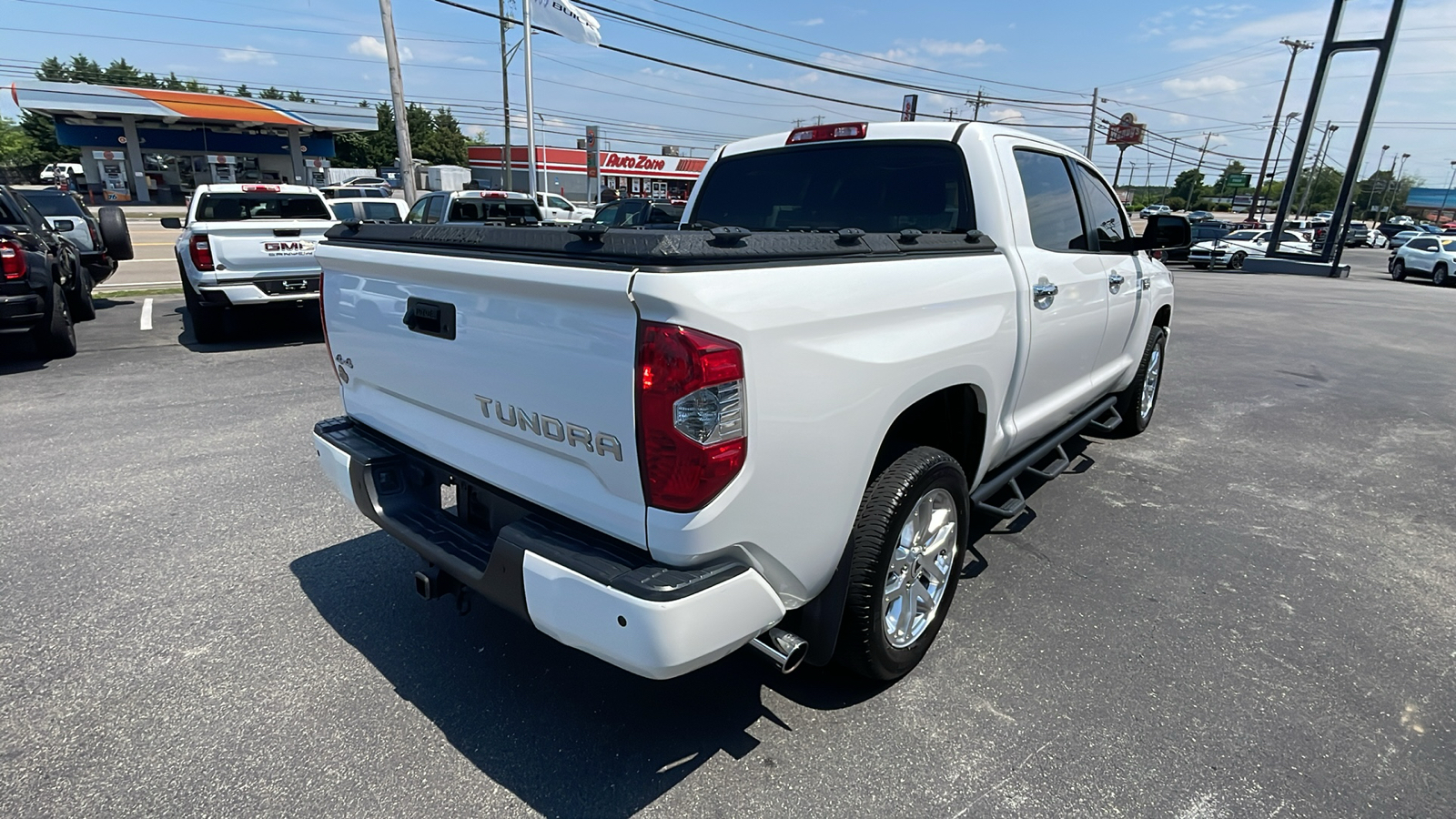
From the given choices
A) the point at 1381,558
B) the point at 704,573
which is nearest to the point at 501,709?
the point at 704,573

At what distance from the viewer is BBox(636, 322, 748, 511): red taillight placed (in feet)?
5.71

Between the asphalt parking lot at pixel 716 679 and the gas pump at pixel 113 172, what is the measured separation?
56.4 meters

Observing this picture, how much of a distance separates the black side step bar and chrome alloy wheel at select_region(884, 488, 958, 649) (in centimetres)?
32

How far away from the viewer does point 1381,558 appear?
12.8 ft

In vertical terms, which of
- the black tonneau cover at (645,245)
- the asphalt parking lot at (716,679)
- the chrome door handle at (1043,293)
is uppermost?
the black tonneau cover at (645,245)

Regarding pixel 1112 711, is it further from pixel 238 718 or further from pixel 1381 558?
pixel 238 718

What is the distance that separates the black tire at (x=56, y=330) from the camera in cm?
691

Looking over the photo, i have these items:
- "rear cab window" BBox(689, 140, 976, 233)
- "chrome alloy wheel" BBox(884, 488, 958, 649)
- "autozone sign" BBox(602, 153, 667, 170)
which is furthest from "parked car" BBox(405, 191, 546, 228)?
"autozone sign" BBox(602, 153, 667, 170)

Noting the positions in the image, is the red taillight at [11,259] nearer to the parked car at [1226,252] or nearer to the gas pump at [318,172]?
the parked car at [1226,252]

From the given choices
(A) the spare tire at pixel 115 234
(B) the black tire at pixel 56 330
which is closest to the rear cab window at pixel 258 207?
(A) the spare tire at pixel 115 234

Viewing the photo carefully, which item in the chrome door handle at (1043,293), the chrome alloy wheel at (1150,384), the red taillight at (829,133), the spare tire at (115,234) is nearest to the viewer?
the chrome door handle at (1043,293)

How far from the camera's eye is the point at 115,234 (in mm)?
9781

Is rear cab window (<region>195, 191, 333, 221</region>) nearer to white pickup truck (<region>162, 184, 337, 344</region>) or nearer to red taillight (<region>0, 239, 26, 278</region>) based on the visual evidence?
white pickup truck (<region>162, 184, 337, 344</region>)

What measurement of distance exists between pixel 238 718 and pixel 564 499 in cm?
143
